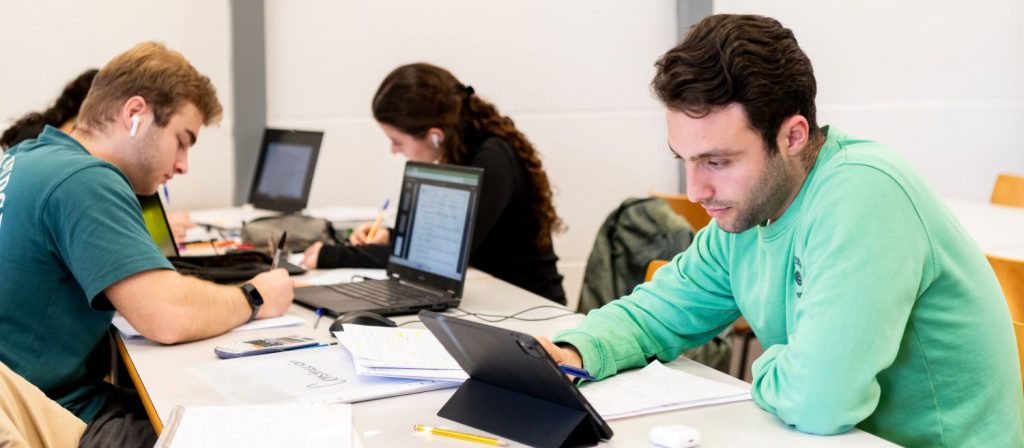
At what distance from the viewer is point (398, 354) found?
69.1 inches

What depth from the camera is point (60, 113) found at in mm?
3123

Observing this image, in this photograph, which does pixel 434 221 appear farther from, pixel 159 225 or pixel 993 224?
pixel 993 224

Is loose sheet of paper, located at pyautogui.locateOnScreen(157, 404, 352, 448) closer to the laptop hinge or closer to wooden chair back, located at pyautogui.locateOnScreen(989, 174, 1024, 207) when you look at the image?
the laptop hinge

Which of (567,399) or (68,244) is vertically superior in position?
(68,244)

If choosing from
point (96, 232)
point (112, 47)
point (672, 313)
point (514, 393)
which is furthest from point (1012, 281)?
point (112, 47)

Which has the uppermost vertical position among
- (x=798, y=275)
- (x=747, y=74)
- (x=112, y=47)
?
(x=112, y=47)

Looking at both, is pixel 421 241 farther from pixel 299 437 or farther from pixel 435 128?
pixel 299 437

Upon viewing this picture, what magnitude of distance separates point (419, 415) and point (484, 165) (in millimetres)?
1459

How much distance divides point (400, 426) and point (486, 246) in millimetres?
1533

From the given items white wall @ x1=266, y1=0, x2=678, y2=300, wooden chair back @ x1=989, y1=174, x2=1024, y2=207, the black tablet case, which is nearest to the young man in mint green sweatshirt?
the black tablet case

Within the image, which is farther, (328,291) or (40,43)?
(40,43)

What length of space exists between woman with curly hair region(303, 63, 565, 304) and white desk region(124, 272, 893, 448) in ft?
3.15

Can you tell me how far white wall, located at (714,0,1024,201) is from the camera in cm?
518

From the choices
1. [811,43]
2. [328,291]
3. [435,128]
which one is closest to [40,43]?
[435,128]
